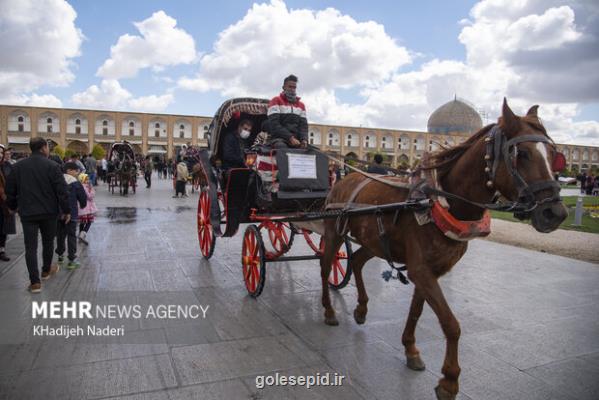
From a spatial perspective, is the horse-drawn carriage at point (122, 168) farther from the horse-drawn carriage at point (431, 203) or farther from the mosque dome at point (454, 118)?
the mosque dome at point (454, 118)

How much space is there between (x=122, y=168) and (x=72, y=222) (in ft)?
42.9

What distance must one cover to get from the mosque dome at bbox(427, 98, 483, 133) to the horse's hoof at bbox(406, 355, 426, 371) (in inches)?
2860

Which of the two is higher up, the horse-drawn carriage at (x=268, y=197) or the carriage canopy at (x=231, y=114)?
the carriage canopy at (x=231, y=114)

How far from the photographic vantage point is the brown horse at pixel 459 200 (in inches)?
100.0

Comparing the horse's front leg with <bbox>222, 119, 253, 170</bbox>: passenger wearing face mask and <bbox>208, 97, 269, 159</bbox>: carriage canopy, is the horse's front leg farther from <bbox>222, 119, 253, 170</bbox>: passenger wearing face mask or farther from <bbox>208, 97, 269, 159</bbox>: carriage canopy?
<bbox>208, 97, 269, 159</bbox>: carriage canopy

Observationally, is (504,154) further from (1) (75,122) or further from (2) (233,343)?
(1) (75,122)

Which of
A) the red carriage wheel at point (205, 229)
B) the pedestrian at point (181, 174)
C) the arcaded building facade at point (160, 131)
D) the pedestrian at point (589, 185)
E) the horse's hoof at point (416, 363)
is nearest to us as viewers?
the horse's hoof at point (416, 363)

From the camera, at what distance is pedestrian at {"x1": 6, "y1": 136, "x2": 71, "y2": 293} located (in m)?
4.97

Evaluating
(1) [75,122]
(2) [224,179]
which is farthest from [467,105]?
(2) [224,179]

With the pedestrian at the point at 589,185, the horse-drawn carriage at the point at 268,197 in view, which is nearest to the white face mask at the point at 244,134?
the horse-drawn carriage at the point at 268,197

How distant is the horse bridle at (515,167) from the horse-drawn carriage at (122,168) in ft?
58.4

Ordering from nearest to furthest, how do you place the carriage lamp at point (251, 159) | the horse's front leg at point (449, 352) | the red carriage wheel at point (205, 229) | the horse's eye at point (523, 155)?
the horse's eye at point (523, 155) → the horse's front leg at point (449, 352) → the carriage lamp at point (251, 159) → the red carriage wheel at point (205, 229)

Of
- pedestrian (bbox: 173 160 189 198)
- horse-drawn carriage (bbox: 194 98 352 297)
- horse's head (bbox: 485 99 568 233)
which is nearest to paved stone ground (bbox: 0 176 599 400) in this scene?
horse-drawn carriage (bbox: 194 98 352 297)

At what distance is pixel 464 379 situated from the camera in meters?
3.22
